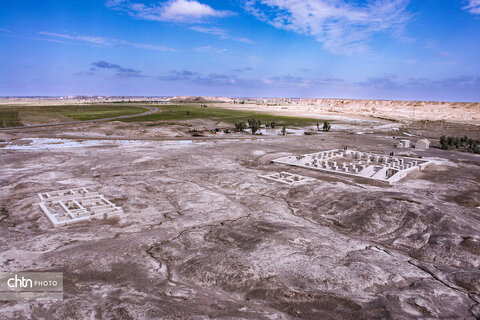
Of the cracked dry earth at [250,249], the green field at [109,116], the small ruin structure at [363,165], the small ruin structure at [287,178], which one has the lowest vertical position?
the cracked dry earth at [250,249]

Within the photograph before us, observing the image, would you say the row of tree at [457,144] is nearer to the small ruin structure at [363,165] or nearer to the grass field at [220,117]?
the small ruin structure at [363,165]

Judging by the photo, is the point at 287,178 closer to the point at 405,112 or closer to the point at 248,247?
the point at 248,247

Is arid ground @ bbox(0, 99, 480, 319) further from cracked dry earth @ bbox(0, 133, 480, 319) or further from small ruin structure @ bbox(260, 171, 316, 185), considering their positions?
small ruin structure @ bbox(260, 171, 316, 185)

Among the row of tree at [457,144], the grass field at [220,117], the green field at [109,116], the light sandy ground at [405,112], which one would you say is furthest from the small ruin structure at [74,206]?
the light sandy ground at [405,112]

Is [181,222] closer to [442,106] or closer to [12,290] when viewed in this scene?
[12,290]

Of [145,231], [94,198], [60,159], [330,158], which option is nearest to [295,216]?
[145,231]

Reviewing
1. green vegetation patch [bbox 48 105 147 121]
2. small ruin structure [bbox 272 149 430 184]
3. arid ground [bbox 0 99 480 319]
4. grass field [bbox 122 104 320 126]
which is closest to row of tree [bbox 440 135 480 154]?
small ruin structure [bbox 272 149 430 184]

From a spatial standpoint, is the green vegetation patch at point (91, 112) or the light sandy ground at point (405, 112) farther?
the light sandy ground at point (405, 112)
